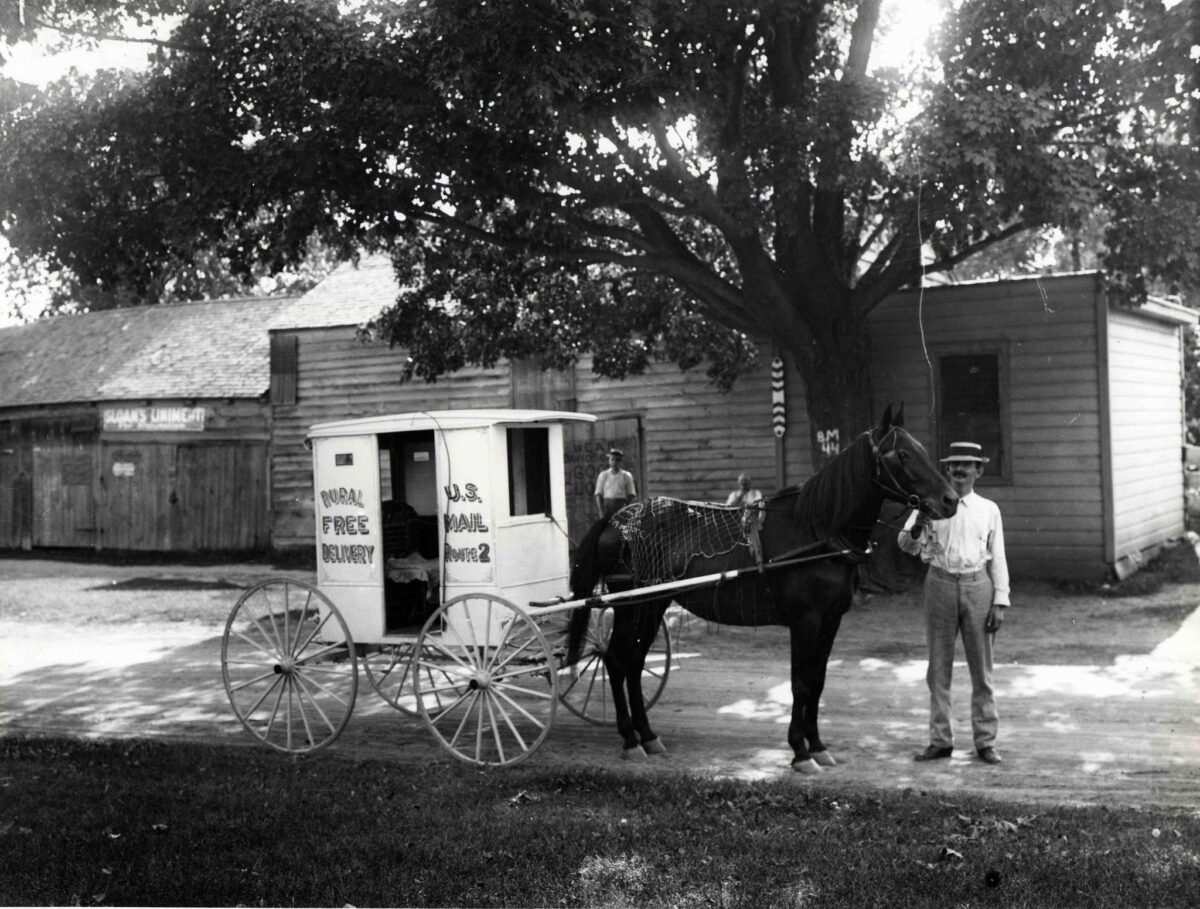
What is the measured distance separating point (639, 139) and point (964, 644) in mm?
8519

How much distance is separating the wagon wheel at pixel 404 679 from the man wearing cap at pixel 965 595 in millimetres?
3394

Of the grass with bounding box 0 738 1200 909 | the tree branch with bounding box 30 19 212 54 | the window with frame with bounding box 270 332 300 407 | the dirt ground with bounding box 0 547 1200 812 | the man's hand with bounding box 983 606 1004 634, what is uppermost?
the tree branch with bounding box 30 19 212 54

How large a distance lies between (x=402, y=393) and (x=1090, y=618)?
14.6 m

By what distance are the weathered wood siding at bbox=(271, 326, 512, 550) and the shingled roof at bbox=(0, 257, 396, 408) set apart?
0.65 m

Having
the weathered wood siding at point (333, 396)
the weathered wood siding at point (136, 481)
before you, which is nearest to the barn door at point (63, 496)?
the weathered wood siding at point (136, 481)

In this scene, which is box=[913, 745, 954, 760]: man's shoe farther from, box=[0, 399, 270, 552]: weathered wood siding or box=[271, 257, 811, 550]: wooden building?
box=[0, 399, 270, 552]: weathered wood siding

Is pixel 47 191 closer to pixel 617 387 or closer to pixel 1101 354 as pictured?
pixel 617 387

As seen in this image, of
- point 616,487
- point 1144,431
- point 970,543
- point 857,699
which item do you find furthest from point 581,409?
point 970,543

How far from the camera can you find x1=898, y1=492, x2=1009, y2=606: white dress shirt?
8.22 m

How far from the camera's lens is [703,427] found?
21.2m

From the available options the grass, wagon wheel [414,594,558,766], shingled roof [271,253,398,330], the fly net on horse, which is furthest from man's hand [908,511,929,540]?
shingled roof [271,253,398,330]

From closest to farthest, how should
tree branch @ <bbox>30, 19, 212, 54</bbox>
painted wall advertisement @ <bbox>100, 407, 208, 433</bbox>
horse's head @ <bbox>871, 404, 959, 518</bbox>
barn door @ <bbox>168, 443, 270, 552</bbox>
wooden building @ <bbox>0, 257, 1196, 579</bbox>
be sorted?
horse's head @ <bbox>871, 404, 959, 518</bbox> < tree branch @ <bbox>30, 19, 212, 54</bbox> < wooden building @ <bbox>0, 257, 1196, 579</bbox> < barn door @ <bbox>168, 443, 270, 552</bbox> < painted wall advertisement @ <bbox>100, 407, 208, 433</bbox>

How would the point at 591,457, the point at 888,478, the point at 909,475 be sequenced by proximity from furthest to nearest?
1. the point at 591,457
2. the point at 888,478
3. the point at 909,475

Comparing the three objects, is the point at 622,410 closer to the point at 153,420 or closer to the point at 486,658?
the point at 153,420
